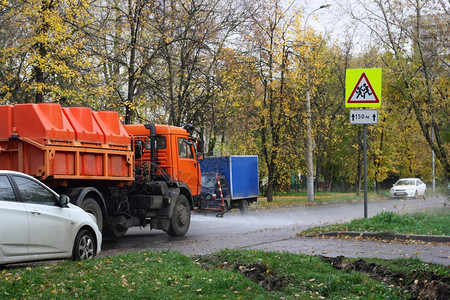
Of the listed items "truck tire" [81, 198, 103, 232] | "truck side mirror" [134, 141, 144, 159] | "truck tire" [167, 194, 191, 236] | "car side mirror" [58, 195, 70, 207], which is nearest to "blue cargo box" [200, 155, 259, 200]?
"truck tire" [167, 194, 191, 236]

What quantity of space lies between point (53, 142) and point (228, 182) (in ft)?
46.3

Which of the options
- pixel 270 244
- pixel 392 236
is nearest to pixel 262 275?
pixel 270 244

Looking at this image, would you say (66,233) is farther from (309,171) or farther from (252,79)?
(309,171)

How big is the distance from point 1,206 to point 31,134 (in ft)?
12.5

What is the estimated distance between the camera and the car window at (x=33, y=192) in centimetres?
893

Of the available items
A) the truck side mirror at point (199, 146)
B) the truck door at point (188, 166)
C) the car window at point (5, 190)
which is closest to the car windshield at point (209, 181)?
the truck door at point (188, 166)

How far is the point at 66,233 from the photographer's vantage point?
948cm

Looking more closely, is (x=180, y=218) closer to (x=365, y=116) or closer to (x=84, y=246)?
(x=365, y=116)

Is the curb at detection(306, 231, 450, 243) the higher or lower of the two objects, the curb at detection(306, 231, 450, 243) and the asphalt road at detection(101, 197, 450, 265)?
the higher

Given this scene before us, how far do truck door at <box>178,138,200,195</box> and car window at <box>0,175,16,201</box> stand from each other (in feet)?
27.2

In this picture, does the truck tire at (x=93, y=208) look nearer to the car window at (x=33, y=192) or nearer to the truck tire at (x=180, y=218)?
the car window at (x=33, y=192)

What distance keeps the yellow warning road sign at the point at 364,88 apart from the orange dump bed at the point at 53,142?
20.1 feet

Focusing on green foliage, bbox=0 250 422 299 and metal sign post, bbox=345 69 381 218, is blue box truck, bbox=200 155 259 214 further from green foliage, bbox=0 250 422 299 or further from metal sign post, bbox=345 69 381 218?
green foliage, bbox=0 250 422 299

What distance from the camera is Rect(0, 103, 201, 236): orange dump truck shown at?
38.8 ft
